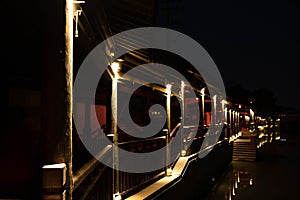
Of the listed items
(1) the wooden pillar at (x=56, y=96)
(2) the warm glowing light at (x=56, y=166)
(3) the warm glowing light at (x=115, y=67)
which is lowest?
(2) the warm glowing light at (x=56, y=166)

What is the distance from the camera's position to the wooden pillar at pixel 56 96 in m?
2.99

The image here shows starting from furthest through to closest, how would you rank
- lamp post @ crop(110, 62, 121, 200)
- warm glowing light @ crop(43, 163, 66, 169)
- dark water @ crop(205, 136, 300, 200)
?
dark water @ crop(205, 136, 300, 200) → lamp post @ crop(110, 62, 121, 200) → warm glowing light @ crop(43, 163, 66, 169)

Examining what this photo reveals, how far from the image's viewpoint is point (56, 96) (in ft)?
9.98

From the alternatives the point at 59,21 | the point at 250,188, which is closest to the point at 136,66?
the point at 59,21

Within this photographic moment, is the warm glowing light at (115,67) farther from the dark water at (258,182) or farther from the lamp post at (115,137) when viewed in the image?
the dark water at (258,182)

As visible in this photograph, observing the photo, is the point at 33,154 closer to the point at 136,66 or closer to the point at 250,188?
the point at 136,66

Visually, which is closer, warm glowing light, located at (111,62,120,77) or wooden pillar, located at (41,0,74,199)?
wooden pillar, located at (41,0,74,199)

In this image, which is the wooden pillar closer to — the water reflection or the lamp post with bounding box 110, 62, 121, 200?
the lamp post with bounding box 110, 62, 121, 200

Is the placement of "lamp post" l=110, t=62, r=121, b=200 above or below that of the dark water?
above

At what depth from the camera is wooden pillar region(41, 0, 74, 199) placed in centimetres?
299

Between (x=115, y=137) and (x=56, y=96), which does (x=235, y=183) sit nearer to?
(x=115, y=137)

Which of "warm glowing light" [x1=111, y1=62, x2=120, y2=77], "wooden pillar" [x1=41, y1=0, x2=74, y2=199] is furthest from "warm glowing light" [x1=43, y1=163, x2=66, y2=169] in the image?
"warm glowing light" [x1=111, y1=62, x2=120, y2=77]

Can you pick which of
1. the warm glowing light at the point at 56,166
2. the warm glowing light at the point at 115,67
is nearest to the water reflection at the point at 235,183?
the warm glowing light at the point at 115,67

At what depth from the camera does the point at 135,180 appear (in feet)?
23.4
